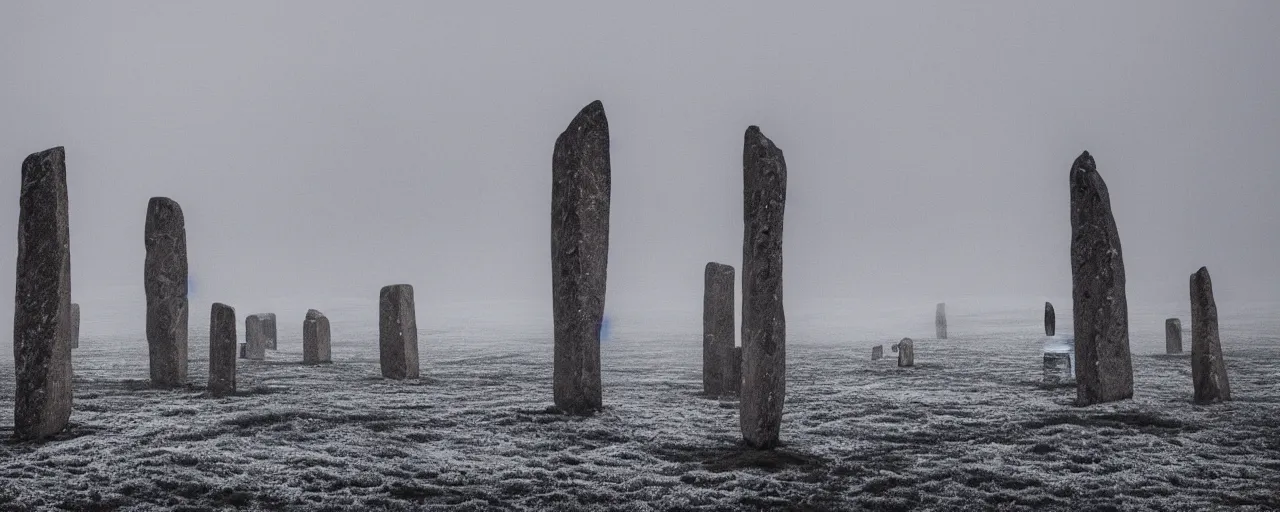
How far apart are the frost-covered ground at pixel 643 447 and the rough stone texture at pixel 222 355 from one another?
17.6 inches

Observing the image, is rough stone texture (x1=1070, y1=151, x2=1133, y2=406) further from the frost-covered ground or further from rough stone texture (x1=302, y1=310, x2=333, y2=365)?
rough stone texture (x1=302, y1=310, x2=333, y2=365)

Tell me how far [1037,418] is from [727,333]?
420 cm

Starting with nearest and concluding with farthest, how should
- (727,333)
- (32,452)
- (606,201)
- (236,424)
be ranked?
(32,452), (236,424), (606,201), (727,333)

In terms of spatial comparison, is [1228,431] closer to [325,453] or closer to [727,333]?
[727,333]

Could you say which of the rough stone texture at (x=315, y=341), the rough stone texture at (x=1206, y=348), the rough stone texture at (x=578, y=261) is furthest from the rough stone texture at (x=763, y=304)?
the rough stone texture at (x=315, y=341)

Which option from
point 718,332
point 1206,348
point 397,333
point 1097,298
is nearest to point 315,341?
point 397,333

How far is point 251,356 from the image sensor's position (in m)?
20.7

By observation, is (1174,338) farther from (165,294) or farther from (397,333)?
(165,294)

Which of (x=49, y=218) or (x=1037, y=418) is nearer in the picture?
(x=49, y=218)

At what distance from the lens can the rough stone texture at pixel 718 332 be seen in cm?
1344

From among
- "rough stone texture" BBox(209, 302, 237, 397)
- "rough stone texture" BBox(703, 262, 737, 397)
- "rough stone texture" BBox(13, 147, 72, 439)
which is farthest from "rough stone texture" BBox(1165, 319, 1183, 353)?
"rough stone texture" BBox(13, 147, 72, 439)

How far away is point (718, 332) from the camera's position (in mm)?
13578

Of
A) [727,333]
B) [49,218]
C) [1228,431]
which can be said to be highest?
[49,218]


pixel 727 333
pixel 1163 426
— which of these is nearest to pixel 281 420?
pixel 727 333
